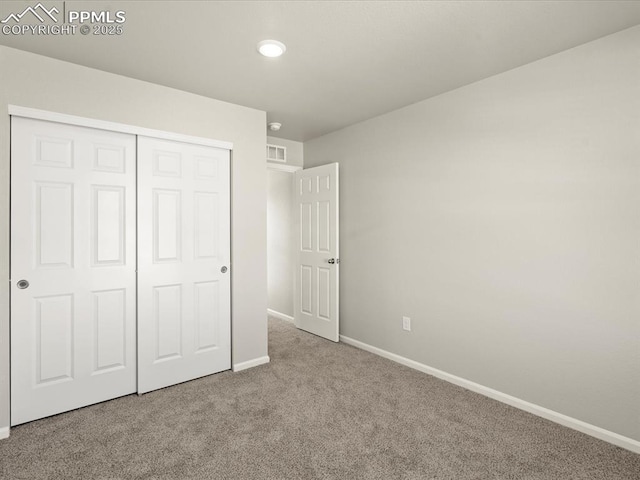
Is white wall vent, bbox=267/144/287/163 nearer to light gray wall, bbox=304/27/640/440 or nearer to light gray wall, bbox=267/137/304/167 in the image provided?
light gray wall, bbox=267/137/304/167

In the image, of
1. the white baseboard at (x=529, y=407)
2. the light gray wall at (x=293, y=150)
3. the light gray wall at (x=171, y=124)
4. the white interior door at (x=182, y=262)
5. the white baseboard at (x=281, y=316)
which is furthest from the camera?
the white baseboard at (x=281, y=316)

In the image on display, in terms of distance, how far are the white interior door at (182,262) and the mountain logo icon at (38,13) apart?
0.94 m

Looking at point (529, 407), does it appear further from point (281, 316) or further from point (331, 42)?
point (281, 316)

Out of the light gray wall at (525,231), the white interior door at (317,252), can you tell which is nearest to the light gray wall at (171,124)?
the white interior door at (317,252)

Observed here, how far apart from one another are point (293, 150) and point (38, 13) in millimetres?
2901

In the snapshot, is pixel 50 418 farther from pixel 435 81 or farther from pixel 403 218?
pixel 435 81

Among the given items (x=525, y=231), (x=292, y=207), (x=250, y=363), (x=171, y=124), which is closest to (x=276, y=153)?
(x=292, y=207)

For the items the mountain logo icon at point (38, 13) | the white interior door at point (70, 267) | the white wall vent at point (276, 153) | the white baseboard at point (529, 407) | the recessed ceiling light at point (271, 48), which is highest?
the mountain logo icon at point (38, 13)

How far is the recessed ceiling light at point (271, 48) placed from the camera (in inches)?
85.1

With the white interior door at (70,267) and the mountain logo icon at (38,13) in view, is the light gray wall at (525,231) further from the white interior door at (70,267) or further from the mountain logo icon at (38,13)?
the mountain logo icon at (38,13)

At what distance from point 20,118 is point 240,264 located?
1881mm

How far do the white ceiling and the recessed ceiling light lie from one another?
5 cm

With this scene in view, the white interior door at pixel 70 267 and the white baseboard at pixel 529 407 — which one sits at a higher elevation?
the white interior door at pixel 70 267

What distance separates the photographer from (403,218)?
3375 mm
